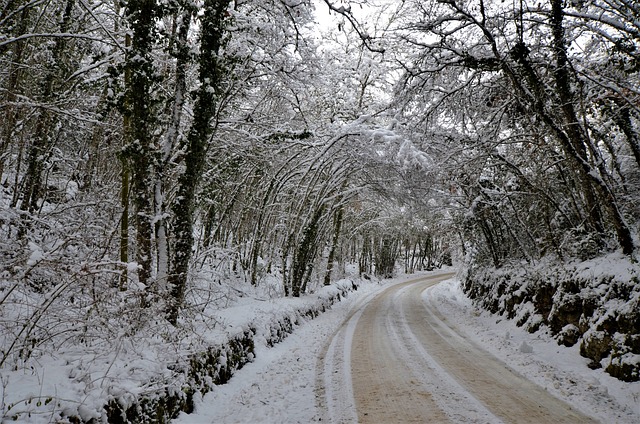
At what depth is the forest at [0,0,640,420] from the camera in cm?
480

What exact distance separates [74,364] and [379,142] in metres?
8.94

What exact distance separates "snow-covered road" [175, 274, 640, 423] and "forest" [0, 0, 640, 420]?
103 cm

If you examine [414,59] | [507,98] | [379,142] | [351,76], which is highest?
[351,76]

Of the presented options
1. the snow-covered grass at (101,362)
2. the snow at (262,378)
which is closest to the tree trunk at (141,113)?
the snow-covered grass at (101,362)

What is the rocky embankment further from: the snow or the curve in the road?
the curve in the road

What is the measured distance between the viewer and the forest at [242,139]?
4.80 meters

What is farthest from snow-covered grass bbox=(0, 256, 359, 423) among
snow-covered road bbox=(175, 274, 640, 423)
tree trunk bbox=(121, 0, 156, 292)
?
tree trunk bbox=(121, 0, 156, 292)

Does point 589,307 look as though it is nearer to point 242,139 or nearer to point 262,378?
point 262,378

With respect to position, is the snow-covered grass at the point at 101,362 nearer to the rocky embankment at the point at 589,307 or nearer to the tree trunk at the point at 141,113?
the tree trunk at the point at 141,113

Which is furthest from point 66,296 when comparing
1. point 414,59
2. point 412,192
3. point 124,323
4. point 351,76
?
point 351,76

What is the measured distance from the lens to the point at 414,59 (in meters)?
9.39

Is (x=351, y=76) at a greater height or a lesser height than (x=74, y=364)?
greater

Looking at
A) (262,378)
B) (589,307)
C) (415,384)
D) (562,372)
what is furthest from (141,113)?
(589,307)

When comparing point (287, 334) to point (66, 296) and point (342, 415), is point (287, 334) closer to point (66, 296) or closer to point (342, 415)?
point (342, 415)
